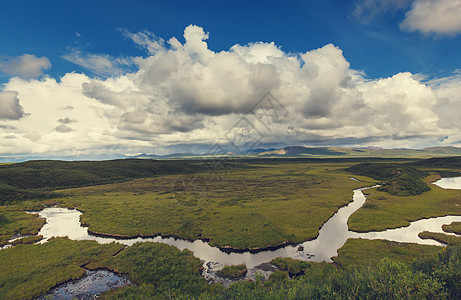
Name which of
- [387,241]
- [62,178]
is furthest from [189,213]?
[62,178]

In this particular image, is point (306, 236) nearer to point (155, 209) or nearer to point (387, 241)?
point (387, 241)

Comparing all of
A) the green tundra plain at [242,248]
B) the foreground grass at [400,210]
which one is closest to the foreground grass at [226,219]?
the green tundra plain at [242,248]

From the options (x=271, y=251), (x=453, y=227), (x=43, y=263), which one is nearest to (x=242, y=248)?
(x=271, y=251)

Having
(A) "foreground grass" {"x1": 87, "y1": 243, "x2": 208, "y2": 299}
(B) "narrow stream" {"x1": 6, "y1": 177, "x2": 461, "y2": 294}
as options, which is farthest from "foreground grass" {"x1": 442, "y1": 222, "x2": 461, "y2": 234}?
(A) "foreground grass" {"x1": 87, "y1": 243, "x2": 208, "y2": 299}

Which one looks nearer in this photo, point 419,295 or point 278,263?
point 419,295

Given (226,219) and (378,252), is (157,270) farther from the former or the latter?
(378,252)

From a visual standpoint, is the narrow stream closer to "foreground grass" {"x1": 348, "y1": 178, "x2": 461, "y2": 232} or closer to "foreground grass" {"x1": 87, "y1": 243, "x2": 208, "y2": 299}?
"foreground grass" {"x1": 348, "y1": 178, "x2": 461, "y2": 232}

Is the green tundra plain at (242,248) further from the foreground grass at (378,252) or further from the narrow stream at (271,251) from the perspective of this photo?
the narrow stream at (271,251)
